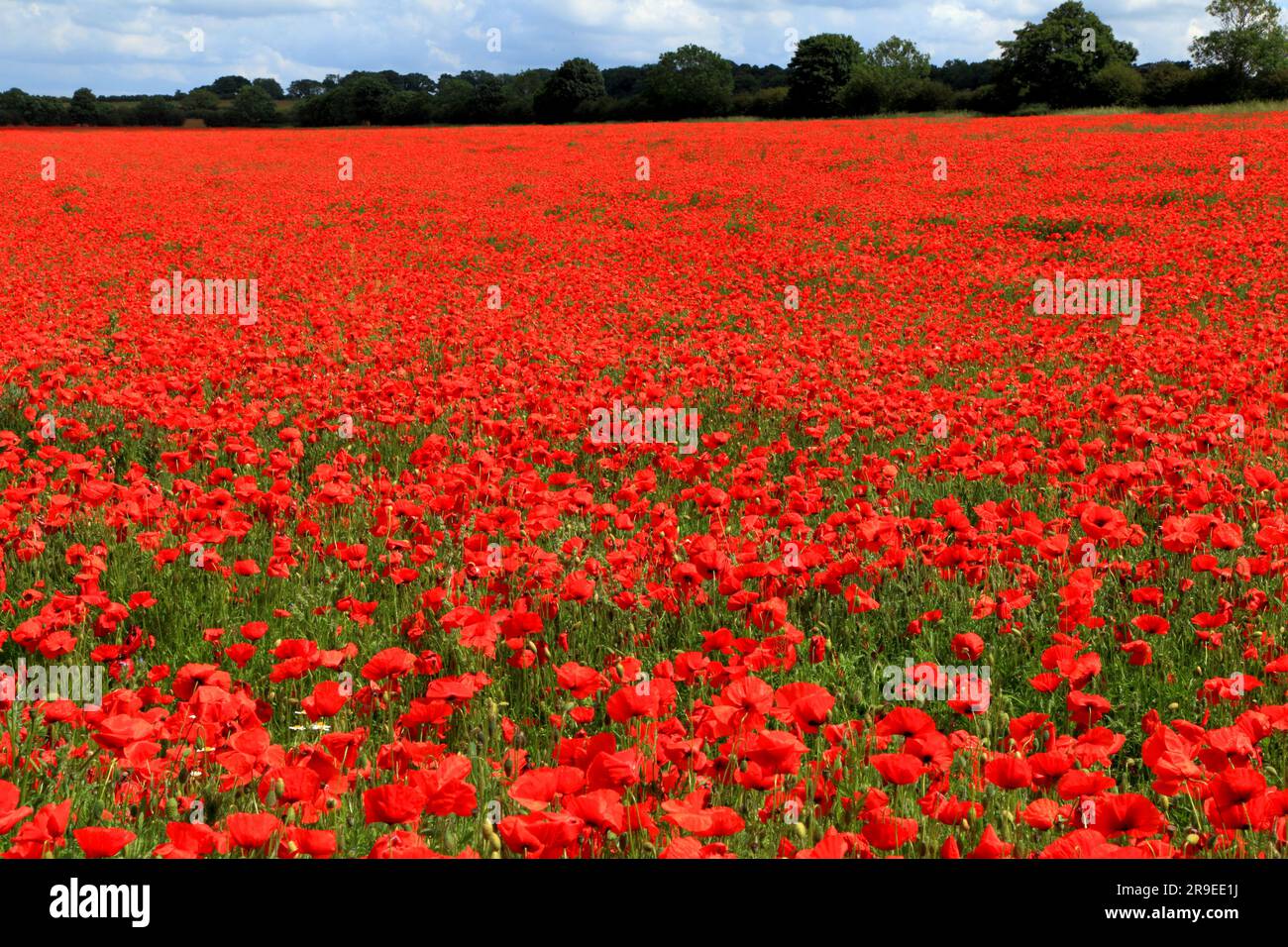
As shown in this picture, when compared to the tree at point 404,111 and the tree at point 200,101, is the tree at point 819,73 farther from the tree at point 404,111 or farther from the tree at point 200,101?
the tree at point 200,101

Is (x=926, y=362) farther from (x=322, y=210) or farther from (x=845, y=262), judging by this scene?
(x=322, y=210)

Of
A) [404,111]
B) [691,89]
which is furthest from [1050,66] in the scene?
[404,111]

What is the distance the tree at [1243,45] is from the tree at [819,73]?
17.8m

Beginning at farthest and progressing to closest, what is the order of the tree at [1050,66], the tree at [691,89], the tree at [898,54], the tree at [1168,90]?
1. the tree at [898,54]
2. the tree at [691,89]
3. the tree at [1050,66]
4. the tree at [1168,90]

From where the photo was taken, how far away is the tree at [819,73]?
56.9 m

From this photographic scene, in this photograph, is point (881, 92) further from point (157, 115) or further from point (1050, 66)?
point (157, 115)

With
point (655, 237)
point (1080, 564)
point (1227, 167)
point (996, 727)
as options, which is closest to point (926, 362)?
point (1080, 564)

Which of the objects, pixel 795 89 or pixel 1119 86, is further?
pixel 795 89

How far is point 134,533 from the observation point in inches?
197

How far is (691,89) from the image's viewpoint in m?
60.8

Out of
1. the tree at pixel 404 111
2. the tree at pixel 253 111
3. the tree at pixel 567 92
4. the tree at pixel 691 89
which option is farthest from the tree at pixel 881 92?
the tree at pixel 253 111

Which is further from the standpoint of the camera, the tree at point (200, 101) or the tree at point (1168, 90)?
the tree at point (200, 101)

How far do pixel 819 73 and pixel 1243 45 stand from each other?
23351mm
